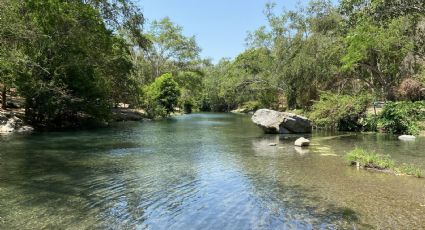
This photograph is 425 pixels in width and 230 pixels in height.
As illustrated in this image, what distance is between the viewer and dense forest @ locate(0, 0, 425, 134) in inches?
710

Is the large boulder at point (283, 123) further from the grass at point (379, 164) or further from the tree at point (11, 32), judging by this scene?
the tree at point (11, 32)

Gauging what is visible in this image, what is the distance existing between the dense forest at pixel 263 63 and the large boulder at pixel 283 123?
129 inches

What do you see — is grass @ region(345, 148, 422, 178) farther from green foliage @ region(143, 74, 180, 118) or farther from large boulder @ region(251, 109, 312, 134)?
green foliage @ region(143, 74, 180, 118)

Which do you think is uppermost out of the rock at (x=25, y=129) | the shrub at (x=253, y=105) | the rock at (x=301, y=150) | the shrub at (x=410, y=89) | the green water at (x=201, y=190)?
the shrub at (x=410, y=89)

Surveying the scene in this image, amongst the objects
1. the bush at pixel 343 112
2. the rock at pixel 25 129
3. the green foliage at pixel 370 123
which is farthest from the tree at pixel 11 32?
the green foliage at pixel 370 123

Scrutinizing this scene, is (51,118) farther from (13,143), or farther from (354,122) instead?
(354,122)

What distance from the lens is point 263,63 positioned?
58.0m

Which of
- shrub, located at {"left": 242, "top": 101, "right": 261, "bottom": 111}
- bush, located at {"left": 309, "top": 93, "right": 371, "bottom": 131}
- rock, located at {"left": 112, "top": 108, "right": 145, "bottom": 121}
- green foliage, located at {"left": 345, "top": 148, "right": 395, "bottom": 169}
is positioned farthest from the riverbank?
shrub, located at {"left": 242, "top": 101, "right": 261, "bottom": 111}

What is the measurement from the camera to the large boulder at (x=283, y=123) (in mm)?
27744

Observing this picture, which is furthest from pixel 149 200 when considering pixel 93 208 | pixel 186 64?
pixel 186 64

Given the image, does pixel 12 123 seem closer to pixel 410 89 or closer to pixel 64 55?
pixel 64 55

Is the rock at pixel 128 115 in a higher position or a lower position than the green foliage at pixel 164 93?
lower

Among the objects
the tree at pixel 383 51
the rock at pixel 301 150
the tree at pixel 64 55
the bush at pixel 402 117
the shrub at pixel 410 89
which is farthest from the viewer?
the shrub at pixel 410 89

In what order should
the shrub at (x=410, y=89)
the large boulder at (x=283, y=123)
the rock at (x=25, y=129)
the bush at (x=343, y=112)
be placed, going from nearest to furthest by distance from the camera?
the rock at (x=25, y=129) → the large boulder at (x=283, y=123) → the bush at (x=343, y=112) → the shrub at (x=410, y=89)
